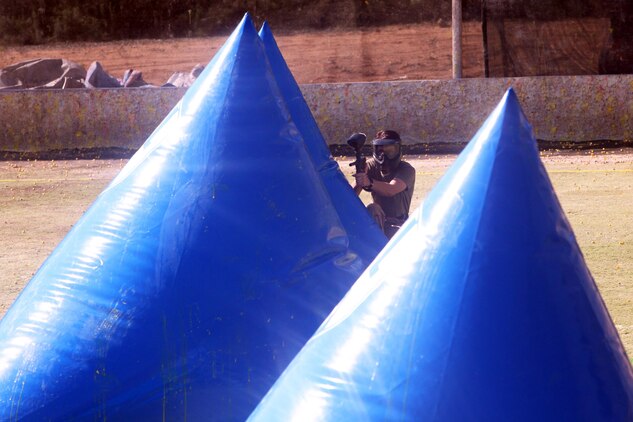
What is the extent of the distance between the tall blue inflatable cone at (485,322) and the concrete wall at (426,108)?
12.8 metres

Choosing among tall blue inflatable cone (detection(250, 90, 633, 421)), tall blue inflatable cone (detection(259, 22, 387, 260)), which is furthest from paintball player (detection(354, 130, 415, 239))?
tall blue inflatable cone (detection(250, 90, 633, 421))

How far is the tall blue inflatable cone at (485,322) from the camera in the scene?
225 cm

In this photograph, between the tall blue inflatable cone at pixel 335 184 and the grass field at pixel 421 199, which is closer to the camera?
the tall blue inflatable cone at pixel 335 184

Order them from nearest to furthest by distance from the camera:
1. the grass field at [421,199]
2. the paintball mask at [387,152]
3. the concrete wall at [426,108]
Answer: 1. the paintball mask at [387,152]
2. the grass field at [421,199]
3. the concrete wall at [426,108]

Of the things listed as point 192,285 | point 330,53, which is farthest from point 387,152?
point 330,53

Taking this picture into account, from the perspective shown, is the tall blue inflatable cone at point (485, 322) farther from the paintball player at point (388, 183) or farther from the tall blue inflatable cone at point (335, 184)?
the paintball player at point (388, 183)

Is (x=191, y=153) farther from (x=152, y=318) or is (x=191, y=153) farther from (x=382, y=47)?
(x=382, y=47)

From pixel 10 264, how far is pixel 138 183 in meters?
4.87

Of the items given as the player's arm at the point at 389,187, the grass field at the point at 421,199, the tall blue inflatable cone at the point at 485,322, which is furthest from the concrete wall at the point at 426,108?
the tall blue inflatable cone at the point at 485,322

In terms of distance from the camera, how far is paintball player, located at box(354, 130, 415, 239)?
601 centimetres

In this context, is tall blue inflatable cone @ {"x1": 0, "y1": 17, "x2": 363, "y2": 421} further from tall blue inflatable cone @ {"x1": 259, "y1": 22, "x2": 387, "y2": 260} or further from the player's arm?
the player's arm

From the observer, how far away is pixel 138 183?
11.2ft

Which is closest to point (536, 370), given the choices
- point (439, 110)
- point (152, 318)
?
point (152, 318)

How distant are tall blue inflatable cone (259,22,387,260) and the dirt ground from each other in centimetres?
2155
